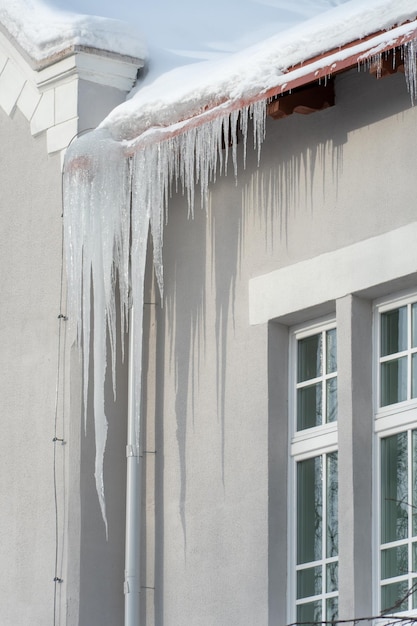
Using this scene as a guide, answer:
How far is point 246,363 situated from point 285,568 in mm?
1150

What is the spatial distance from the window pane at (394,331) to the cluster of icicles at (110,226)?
1.40m

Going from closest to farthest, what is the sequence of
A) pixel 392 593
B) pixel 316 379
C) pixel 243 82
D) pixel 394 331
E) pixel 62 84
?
pixel 392 593
pixel 394 331
pixel 243 82
pixel 316 379
pixel 62 84

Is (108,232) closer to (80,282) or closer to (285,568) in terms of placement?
(80,282)

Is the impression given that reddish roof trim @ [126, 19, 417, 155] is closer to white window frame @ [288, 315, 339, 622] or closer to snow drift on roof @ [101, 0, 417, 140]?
snow drift on roof @ [101, 0, 417, 140]

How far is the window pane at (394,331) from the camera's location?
9531 mm

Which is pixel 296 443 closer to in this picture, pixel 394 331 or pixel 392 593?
pixel 394 331

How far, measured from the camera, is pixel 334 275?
31.7 ft

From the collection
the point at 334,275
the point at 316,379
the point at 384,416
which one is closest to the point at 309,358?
the point at 316,379

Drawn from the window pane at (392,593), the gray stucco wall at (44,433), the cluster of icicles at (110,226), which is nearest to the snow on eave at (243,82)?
the cluster of icicles at (110,226)

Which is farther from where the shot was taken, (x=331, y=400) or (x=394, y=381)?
(x=331, y=400)

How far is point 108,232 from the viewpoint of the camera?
35.1 ft

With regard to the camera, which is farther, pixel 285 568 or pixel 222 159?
pixel 222 159

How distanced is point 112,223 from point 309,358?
1.50 m

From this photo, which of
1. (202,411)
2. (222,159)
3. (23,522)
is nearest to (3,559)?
(23,522)
